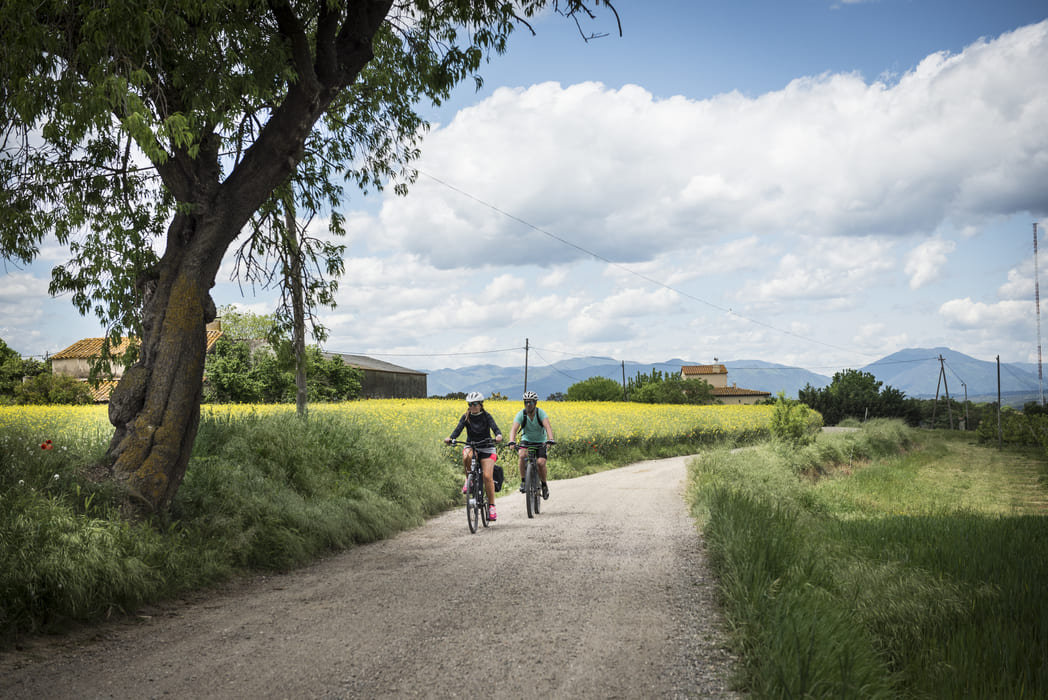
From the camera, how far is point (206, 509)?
8.73 m

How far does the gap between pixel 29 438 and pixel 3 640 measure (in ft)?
12.6

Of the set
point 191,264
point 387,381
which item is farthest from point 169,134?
point 387,381

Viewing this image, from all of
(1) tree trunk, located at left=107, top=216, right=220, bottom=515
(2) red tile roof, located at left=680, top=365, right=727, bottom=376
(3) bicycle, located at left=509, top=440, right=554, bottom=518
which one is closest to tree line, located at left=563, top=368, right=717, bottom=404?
(3) bicycle, located at left=509, top=440, right=554, bottom=518

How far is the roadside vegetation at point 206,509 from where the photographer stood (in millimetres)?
6090

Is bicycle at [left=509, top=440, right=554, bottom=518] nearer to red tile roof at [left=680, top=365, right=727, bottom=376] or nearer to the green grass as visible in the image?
the green grass

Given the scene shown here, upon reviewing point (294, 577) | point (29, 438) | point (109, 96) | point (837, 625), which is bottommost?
point (294, 577)

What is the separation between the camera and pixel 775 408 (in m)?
28.8

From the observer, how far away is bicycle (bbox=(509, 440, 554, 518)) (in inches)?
468

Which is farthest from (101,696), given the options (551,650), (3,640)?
(551,650)

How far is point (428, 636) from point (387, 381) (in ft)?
193

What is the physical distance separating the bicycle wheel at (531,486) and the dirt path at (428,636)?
2701mm

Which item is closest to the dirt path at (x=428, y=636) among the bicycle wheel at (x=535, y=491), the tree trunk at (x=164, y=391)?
the tree trunk at (x=164, y=391)

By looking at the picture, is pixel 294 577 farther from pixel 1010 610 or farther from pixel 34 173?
pixel 1010 610

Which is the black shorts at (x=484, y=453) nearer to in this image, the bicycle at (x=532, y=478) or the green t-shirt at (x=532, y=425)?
the bicycle at (x=532, y=478)
